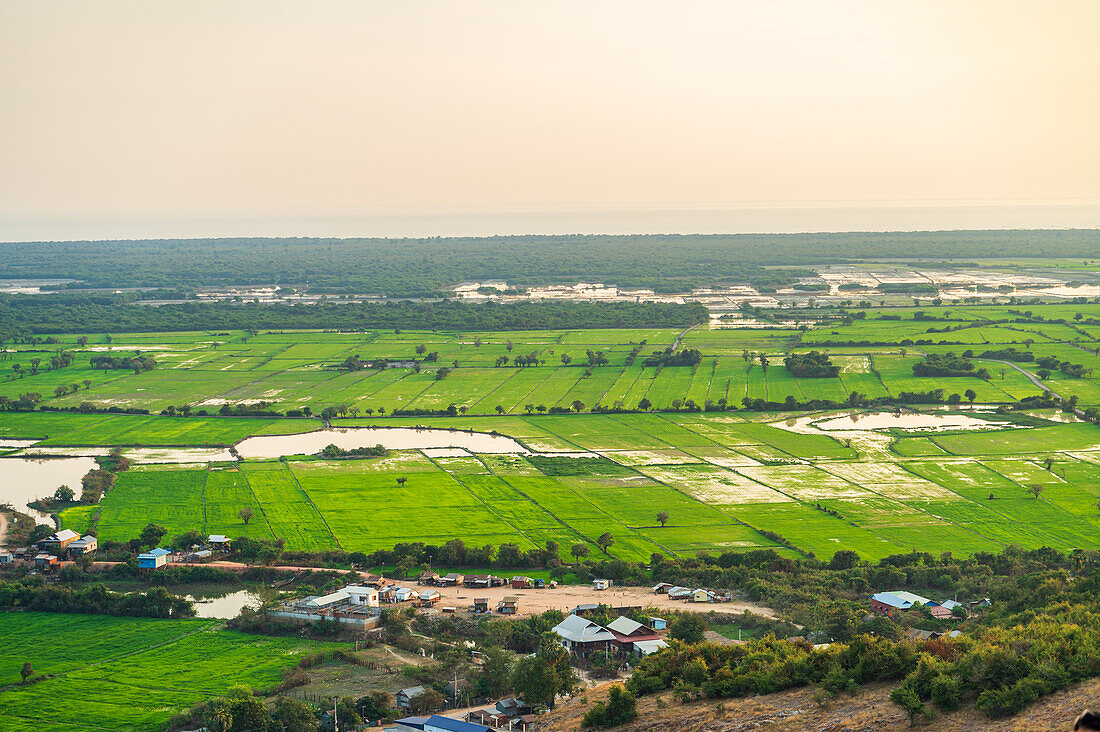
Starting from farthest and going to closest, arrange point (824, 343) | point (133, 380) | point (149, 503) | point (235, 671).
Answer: point (824, 343)
point (133, 380)
point (149, 503)
point (235, 671)

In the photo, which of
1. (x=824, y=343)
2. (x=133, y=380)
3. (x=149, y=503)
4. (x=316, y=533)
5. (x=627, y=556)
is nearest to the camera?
(x=627, y=556)

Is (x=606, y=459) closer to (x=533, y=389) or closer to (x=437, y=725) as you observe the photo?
(x=533, y=389)

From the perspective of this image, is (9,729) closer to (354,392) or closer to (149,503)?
(149,503)

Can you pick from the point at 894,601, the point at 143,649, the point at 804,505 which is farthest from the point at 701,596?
the point at 143,649

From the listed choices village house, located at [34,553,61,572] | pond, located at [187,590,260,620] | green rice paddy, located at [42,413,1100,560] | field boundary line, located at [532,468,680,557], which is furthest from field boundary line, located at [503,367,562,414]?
village house, located at [34,553,61,572]

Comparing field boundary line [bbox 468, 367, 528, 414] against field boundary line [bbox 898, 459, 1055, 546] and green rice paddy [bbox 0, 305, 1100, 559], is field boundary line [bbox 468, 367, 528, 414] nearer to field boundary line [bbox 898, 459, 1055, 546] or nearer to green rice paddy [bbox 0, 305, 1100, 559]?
green rice paddy [bbox 0, 305, 1100, 559]

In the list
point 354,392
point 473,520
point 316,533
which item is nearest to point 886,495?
point 473,520

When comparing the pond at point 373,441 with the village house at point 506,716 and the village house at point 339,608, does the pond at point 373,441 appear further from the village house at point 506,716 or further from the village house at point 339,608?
the village house at point 506,716
